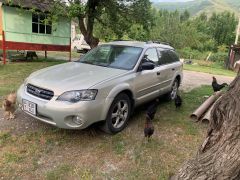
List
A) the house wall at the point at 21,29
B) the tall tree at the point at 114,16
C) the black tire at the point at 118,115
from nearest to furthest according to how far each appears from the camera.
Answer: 1. the black tire at the point at 118,115
2. the tall tree at the point at 114,16
3. the house wall at the point at 21,29

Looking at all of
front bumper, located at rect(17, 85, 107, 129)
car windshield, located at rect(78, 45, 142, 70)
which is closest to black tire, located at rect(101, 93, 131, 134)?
front bumper, located at rect(17, 85, 107, 129)

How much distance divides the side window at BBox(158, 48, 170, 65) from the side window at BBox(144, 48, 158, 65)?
0.72 feet

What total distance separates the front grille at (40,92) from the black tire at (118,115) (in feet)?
3.39

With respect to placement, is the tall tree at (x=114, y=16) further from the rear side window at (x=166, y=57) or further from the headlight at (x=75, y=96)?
the headlight at (x=75, y=96)

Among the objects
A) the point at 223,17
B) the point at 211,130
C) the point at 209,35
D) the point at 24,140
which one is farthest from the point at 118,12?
the point at 223,17

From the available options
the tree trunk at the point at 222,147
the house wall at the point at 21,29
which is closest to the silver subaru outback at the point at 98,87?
the tree trunk at the point at 222,147

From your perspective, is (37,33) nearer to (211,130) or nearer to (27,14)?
(27,14)

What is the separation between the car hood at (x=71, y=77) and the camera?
429cm

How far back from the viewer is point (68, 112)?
408 centimetres

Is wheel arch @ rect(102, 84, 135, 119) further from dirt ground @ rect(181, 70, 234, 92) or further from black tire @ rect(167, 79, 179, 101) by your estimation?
dirt ground @ rect(181, 70, 234, 92)

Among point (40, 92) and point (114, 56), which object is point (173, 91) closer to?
point (114, 56)

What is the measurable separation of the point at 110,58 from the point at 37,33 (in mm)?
10955

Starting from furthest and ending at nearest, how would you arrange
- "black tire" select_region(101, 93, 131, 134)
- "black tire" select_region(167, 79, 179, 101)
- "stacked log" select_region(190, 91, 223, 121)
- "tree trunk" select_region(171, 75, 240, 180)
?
"black tire" select_region(167, 79, 179, 101) < "stacked log" select_region(190, 91, 223, 121) < "black tire" select_region(101, 93, 131, 134) < "tree trunk" select_region(171, 75, 240, 180)

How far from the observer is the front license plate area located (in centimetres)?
433
